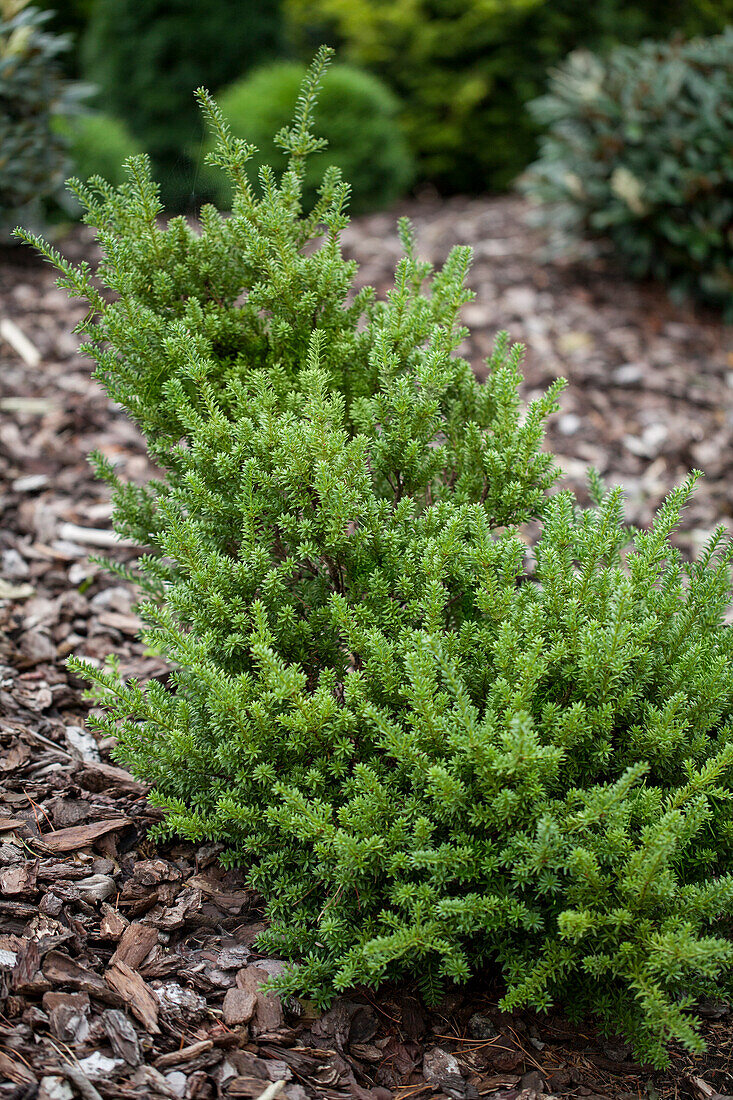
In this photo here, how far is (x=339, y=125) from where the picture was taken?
661cm

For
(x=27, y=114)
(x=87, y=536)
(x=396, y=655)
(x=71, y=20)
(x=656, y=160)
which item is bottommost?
(x=87, y=536)

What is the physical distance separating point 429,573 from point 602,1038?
3.71ft

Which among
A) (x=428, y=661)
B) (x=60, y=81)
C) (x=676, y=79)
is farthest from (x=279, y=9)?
(x=428, y=661)

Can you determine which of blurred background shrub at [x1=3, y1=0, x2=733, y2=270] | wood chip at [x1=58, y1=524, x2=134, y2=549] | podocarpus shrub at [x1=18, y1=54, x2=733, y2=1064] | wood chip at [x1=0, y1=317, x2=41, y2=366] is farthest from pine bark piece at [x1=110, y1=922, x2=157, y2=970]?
blurred background shrub at [x1=3, y1=0, x2=733, y2=270]

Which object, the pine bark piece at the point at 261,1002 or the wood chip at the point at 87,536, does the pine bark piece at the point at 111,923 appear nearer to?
the pine bark piece at the point at 261,1002

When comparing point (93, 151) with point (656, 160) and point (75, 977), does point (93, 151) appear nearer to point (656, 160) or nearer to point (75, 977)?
point (656, 160)

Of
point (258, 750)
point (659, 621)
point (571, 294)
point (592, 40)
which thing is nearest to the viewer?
point (258, 750)

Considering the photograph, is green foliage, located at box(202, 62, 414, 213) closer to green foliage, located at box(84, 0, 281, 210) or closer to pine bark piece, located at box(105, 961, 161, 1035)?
green foliage, located at box(84, 0, 281, 210)

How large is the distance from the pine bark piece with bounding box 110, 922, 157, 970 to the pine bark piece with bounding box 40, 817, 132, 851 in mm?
282

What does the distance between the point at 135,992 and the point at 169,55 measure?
7485 mm

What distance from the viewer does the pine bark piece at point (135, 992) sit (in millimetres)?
1858

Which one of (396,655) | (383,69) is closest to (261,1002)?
(396,655)

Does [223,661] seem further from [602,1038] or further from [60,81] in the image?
[60,81]

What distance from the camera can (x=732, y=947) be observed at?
1.75 metres
